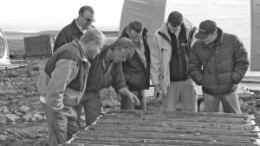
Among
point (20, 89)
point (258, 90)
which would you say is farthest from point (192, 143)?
point (20, 89)

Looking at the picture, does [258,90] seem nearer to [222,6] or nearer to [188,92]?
[222,6]

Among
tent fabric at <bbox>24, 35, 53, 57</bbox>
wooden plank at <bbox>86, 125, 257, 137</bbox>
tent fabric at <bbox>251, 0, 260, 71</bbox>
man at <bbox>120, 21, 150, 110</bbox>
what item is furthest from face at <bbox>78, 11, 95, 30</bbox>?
tent fabric at <bbox>24, 35, 53, 57</bbox>

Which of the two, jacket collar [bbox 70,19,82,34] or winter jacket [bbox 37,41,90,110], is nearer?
winter jacket [bbox 37,41,90,110]

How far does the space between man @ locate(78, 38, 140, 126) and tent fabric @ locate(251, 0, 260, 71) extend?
643 centimetres

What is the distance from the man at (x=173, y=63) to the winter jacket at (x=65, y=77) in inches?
71.5

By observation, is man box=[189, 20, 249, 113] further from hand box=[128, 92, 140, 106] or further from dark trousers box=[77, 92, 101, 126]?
dark trousers box=[77, 92, 101, 126]

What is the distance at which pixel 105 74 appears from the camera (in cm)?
518

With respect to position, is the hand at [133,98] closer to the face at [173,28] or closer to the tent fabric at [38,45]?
the face at [173,28]

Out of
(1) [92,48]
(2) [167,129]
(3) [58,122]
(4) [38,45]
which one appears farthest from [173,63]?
(4) [38,45]

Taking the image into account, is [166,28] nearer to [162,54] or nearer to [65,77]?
[162,54]

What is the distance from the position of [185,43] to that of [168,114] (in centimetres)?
133

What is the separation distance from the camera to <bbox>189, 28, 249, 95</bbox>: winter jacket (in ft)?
18.7

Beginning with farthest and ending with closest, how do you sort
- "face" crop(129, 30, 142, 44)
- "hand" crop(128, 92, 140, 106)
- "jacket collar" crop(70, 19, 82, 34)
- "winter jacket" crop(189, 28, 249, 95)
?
"jacket collar" crop(70, 19, 82, 34), "face" crop(129, 30, 142, 44), "winter jacket" crop(189, 28, 249, 95), "hand" crop(128, 92, 140, 106)

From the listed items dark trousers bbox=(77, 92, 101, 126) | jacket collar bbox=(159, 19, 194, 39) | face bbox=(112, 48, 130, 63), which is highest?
jacket collar bbox=(159, 19, 194, 39)
